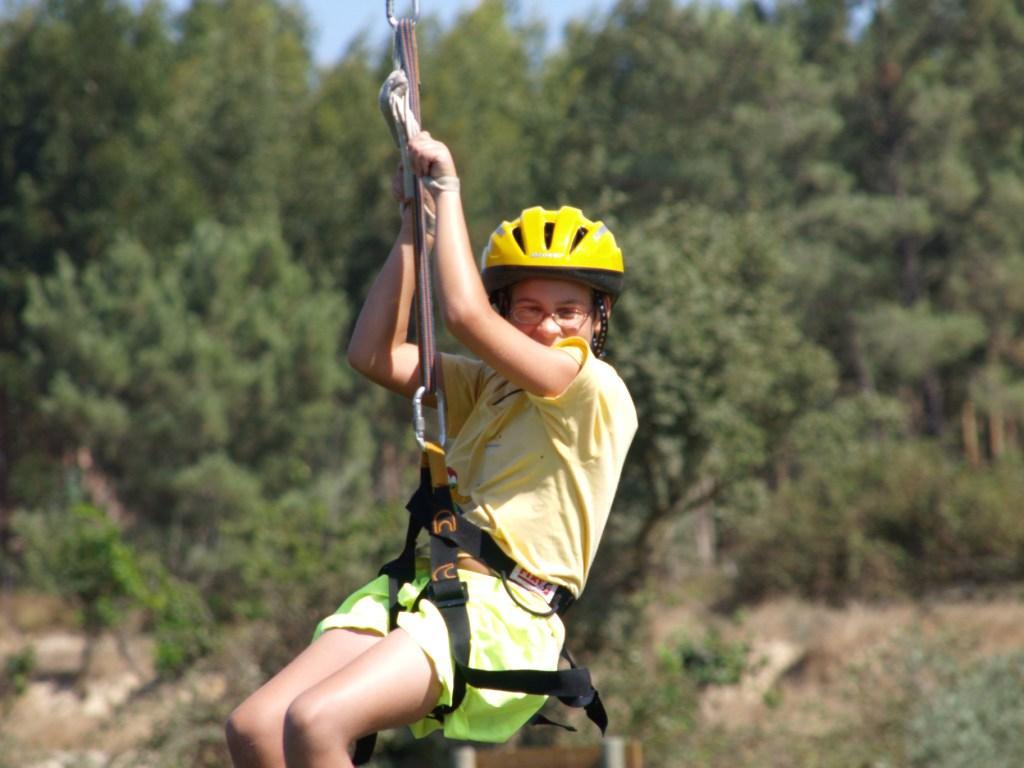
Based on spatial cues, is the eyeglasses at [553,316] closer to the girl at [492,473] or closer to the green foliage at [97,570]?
the girl at [492,473]

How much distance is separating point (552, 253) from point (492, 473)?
2.05 ft

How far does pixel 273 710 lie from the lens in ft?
13.3

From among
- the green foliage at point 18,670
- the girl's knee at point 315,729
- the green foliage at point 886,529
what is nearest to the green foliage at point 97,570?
the green foliage at point 18,670

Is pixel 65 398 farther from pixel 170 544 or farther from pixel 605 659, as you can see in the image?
pixel 605 659

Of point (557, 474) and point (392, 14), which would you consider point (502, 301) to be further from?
point (392, 14)

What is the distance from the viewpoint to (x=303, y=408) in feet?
98.0

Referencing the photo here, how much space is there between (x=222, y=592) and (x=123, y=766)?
10680 mm

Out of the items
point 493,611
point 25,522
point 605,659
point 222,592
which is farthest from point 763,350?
point 493,611

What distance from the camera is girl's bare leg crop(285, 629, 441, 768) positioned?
3836 millimetres

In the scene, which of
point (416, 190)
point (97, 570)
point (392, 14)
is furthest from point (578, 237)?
point (97, 570)

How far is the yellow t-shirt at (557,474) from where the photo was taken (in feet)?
14.0

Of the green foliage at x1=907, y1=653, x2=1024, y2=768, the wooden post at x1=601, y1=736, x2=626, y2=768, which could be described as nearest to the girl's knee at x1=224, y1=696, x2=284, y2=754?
the wooden post at x1=601, y1=736, x2=626, y2=768

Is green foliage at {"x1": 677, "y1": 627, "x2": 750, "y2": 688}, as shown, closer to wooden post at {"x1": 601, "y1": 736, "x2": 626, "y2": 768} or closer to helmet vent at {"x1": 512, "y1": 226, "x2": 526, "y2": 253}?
wooden post at {"x1": 601, "y1": 736, "x2": 626, "y2": 768}

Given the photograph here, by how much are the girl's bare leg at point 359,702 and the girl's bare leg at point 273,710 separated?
0.10 m
